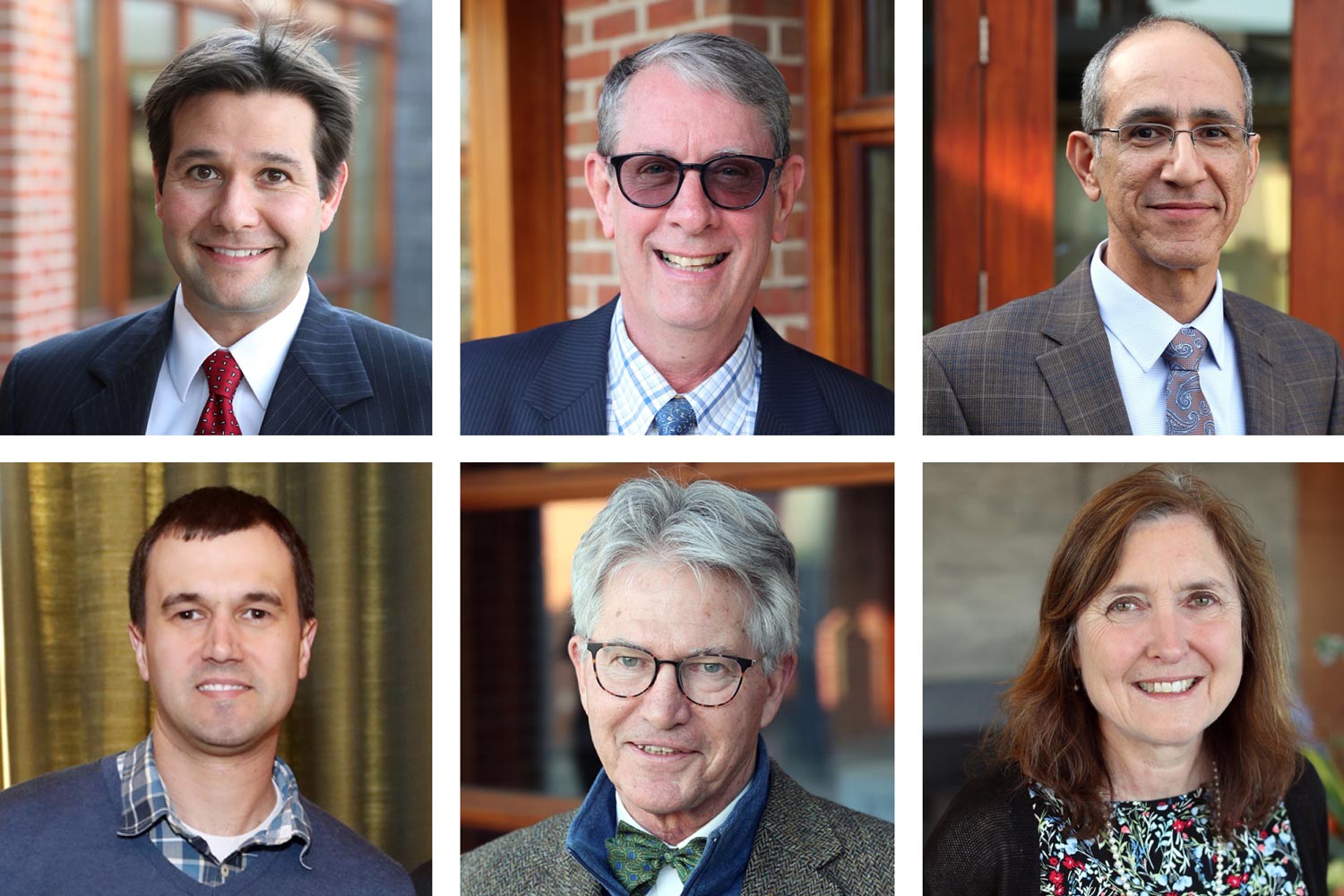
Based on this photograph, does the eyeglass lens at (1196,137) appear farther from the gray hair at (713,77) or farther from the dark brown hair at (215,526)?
the dark brown hair at (215,526)

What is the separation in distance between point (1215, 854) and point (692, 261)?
1.15m

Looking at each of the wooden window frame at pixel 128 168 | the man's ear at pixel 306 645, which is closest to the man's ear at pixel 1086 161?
the man's ear at pixel 306 645

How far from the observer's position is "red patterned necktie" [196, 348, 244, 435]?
6.20 feet

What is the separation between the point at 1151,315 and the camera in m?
1.89

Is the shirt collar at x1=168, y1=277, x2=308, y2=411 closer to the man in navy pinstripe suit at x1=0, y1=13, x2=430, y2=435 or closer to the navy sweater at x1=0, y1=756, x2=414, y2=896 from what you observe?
the man in navy pinstripe suit at x1=0, y1=13, x2=430, y2=435

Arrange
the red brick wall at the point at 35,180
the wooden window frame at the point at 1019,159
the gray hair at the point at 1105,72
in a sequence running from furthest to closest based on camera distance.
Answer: the red brick wall at the point at 35,180 → the wooden window frame at the point at 1019,159 → the gray hair at the point at 1105,72

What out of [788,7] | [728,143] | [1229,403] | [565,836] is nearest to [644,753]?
[565,836]

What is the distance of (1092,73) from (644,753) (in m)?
1.19

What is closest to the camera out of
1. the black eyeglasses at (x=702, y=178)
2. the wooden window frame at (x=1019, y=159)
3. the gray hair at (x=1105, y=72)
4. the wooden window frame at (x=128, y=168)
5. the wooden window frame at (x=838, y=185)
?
the black eyeglasses at (x=702, y=178)

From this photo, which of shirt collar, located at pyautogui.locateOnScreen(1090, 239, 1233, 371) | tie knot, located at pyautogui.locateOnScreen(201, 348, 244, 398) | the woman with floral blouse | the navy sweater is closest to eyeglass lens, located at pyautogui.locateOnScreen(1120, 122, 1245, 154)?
shirt collar, located at pyautogui.locateOnScreen(1090, 239, 1233, 371)

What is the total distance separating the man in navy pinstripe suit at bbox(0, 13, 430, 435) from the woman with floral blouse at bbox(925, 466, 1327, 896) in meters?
1.01

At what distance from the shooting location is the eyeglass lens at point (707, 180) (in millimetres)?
1769

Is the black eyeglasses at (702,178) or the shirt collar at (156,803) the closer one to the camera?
the black eyeglasses at (702,178)

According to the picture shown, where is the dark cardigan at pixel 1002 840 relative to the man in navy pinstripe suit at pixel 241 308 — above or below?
below
